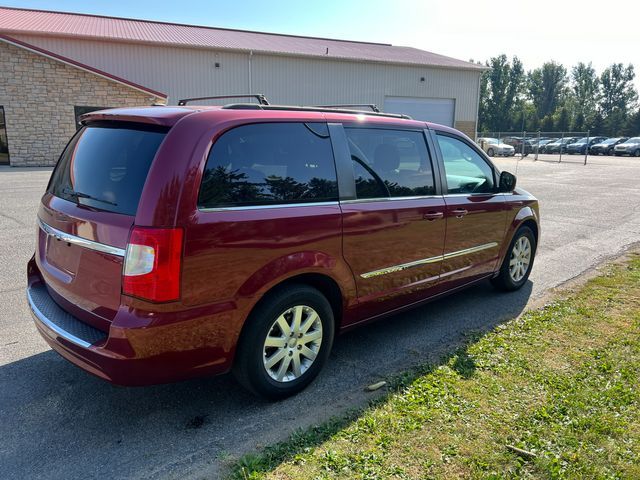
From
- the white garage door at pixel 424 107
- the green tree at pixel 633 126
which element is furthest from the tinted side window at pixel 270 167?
the green tree at pixel 633 126

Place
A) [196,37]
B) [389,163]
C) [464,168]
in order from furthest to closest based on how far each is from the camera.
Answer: [196,37] < [464,168] < [389,163]

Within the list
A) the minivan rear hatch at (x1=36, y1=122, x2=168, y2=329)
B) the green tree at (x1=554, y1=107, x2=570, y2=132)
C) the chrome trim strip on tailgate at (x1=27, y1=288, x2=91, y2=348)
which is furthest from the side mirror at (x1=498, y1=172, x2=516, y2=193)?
the green tree at (x1=554, y1=107, x2=570, y2=132)

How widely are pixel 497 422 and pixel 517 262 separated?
2.85 meters

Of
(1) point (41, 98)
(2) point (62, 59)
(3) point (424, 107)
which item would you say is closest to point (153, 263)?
(2) point (62, 59)

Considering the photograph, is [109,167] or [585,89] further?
[585,89]

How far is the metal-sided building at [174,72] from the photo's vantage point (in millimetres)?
20250

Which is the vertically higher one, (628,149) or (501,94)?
(501,94)

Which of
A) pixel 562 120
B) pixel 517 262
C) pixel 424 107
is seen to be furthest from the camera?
pixel 562 120

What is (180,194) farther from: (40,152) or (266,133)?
(40,152)

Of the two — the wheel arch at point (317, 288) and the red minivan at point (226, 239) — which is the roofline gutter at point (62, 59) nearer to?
the red minivan at point (226, 239)

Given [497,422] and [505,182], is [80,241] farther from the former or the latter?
[505,182]

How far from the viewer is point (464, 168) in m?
4.72

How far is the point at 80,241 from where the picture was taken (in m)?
2.85

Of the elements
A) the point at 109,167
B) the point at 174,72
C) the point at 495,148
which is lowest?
the point at 109,167
